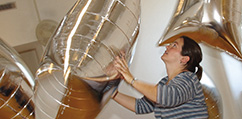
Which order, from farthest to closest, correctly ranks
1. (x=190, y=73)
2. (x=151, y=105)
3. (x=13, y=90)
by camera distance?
(x=151, y=105) → (x=190, y=73) → (x=13, y=90)

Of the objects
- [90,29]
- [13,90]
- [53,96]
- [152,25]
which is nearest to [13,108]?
[13,90]

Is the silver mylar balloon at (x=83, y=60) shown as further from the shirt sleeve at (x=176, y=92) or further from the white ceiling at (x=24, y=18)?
the white ceiling at (x=24, y=18)

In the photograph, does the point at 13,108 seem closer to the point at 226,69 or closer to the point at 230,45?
the point at 230,45

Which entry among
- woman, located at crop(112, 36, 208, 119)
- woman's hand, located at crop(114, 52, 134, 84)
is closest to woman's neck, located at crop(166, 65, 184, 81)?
woman, located at crop(112, 36, 208, 119)

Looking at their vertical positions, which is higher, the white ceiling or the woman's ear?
the woman's ear

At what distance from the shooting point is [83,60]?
60 cm

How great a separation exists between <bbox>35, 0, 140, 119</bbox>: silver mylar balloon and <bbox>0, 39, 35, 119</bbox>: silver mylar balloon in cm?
18

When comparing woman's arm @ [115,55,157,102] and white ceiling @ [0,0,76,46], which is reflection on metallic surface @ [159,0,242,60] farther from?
white ceiling @ [0,0,76,46]

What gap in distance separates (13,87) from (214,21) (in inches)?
21.7

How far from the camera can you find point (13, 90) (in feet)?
2.72

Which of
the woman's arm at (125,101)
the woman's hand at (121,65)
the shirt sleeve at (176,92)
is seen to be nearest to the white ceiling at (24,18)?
the woman's arm at (125,101)

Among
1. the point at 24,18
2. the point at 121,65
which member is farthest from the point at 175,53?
the point at 24,18

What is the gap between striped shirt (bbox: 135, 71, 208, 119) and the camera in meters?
0.94

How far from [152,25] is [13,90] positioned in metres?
0.92
